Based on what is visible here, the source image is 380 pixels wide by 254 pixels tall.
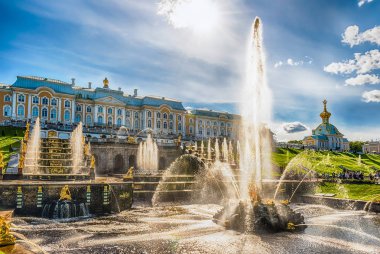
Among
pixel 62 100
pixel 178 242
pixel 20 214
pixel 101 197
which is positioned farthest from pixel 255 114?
pixel 62 100

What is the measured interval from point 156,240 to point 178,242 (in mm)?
1085

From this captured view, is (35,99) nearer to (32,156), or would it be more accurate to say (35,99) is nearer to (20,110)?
(20,110)

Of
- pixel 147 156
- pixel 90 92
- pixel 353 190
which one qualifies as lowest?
pixel 353 190

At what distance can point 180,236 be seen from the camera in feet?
50.9

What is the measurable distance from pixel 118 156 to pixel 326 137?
81988mm

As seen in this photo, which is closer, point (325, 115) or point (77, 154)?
point (77, 154)

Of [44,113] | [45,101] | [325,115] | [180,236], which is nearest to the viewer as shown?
[180,236]

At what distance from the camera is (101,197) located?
2227 cm

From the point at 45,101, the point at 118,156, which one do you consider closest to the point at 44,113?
the point at 45,101

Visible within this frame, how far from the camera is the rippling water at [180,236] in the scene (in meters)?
13.6

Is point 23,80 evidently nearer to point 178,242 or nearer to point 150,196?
point 150,196

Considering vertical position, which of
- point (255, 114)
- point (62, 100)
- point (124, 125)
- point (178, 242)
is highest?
point (62, 100)

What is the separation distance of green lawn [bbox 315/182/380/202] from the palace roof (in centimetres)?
4707

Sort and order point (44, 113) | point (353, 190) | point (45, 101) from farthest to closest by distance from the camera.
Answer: point (45, 101), point (44, 113), point (353, 190)
